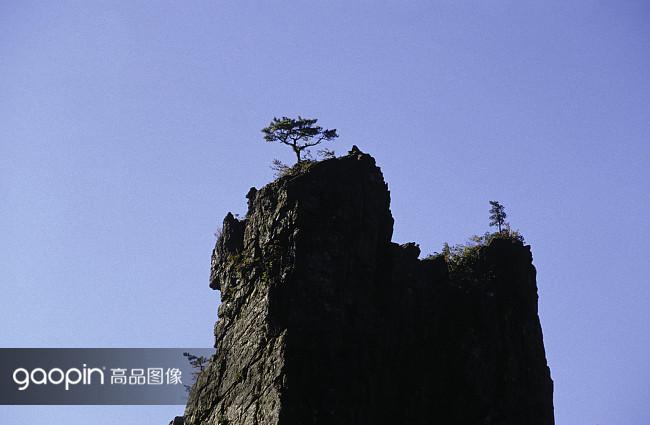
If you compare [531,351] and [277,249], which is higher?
[277,249]

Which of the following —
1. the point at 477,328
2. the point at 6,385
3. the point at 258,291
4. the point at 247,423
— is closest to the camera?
the point at 247,423

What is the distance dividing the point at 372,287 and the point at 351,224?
429 cm

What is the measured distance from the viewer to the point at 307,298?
230 ft

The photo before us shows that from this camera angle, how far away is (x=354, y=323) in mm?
Result: 71062

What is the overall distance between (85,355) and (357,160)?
85.1 ft

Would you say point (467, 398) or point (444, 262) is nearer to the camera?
point (467, 398)

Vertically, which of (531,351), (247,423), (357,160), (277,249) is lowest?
(247,423)

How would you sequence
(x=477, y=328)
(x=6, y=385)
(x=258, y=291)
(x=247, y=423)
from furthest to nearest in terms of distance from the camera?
(x=6, y=385), (x=477, y=328), (x=258, y=291), (x=247, y=423)

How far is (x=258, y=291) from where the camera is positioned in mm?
72438

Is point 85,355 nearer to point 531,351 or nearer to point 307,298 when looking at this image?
point 307,298

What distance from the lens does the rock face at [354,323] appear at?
224 ft

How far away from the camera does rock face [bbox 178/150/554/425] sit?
2689 inches

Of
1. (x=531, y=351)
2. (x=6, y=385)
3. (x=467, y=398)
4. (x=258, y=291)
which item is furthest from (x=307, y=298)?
(x=6, y=385)

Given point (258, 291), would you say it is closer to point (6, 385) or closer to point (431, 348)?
point (431, 348)
